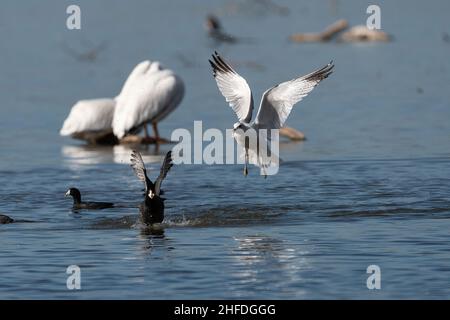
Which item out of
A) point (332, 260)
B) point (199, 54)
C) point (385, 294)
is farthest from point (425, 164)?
point (199, 54)

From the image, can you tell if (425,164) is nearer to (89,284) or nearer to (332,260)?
(332,260)

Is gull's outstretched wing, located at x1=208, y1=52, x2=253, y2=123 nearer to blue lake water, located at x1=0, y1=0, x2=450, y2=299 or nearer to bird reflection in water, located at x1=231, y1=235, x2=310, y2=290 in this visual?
blue lake water, located at x1=0, y1=0, x2=450, y2=299

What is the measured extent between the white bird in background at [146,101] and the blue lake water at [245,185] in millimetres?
593

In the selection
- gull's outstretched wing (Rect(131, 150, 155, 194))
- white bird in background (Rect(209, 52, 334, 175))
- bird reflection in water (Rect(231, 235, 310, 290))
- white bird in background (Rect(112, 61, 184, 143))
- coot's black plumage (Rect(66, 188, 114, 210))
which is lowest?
bird reflection in water (Rect(231, 235, 310, 290))

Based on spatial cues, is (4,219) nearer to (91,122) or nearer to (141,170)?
(141,170)

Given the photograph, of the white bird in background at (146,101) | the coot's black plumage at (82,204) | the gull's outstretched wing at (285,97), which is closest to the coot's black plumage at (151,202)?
the coot's black plumage at (82,204)

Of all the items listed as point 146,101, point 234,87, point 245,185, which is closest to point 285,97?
point 234,87

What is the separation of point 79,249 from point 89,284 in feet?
4.57

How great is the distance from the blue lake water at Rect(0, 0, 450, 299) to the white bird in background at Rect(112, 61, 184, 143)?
0.59m

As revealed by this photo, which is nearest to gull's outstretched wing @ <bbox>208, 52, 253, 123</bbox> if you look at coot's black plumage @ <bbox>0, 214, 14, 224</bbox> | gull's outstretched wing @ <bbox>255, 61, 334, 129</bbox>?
gull's outstretched wing @ <bbox>255, 61, 334, 129</bbox>

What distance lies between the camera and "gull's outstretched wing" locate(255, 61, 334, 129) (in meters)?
14.2

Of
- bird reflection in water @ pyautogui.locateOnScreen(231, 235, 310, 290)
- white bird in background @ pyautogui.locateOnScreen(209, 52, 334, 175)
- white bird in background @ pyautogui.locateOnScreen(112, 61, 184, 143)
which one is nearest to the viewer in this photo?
bird reflection in water @ pyautogui.locateOnScreen(231, 235, 310, 290)

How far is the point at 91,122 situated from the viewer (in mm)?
21219

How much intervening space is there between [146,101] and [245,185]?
5673mm
